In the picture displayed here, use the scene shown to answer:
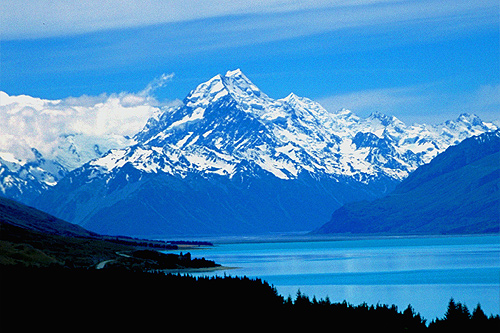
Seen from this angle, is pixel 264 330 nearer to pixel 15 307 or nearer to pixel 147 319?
pixel 147 319

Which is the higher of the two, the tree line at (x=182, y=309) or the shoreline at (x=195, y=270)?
the shoreline at (x=195, y=270)

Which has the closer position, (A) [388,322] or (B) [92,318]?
(A) [388,322]

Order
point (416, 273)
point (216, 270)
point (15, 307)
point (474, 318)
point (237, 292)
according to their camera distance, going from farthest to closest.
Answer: point (216, 270), point (416, 273), point (237, 292), point (15, 307), point (474, 318)

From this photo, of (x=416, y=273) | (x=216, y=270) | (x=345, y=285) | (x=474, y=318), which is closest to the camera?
(x=474, y=318)

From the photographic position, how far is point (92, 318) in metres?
104

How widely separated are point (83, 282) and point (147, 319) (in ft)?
82.6

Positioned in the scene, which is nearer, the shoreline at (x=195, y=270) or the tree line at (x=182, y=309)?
the tree line at (x=182, y=309)

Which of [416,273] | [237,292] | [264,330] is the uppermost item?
[416,273]

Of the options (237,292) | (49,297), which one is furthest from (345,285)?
(49,297)

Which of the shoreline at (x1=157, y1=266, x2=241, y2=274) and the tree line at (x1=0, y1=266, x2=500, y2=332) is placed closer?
the tree line at (x1=0, y1=266, x2=500, y2=332)

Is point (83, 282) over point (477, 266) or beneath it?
beneath

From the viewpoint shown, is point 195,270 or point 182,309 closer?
point 182,309

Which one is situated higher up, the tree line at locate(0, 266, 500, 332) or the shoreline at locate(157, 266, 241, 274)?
the shoreline at locate(157, 266, 241, 274)

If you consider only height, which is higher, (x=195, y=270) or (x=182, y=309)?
(x=195, y=270)
